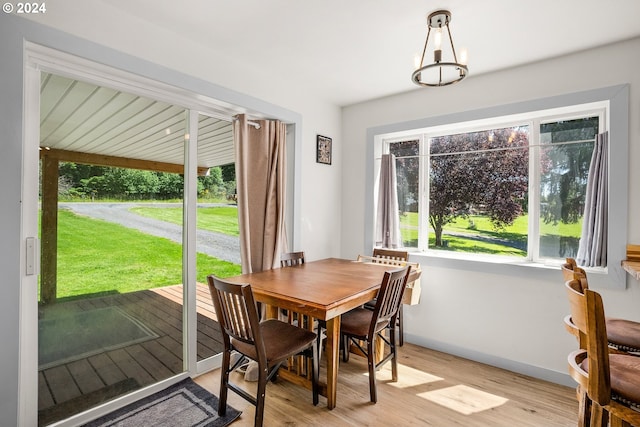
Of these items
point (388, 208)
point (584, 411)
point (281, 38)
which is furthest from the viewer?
point (388, 208)

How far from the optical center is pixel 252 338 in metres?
1.76

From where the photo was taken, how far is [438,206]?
3.39 meters

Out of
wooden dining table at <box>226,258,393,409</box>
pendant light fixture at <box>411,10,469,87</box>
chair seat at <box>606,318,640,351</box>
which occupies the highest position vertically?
pendant light fixture at <box>411,10,469,87</box>

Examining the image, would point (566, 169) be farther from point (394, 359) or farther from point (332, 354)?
point (332, 354)

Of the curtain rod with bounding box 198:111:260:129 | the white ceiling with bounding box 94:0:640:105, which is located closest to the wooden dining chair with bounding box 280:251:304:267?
the curtain rod with bounding box 198:111:260:129

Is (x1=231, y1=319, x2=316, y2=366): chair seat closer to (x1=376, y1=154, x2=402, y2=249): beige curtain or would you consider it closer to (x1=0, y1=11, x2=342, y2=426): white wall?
(x1=0, y1=11, x2=342, y2=426): white wall

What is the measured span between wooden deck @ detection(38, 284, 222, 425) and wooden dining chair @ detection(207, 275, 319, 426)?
0.66 meters

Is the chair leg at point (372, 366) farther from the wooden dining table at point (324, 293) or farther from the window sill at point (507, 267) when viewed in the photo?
the window sill at point (507, 267)

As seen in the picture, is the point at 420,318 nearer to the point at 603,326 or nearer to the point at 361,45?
the point at 603,326

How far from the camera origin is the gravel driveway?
2049mm

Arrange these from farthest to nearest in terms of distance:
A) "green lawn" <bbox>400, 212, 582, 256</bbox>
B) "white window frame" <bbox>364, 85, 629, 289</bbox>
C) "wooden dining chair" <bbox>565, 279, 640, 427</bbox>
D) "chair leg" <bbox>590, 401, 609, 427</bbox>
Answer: "green lawn" <bbox>400, 212, 582, 256</bbox> → "white window frame" <bbox>364, 85, 629, 289</bbox> → "chair leg" <bbox>590, 401, 609, 427</bbox> → "wooden dining chair" <bbox>565, 279, 640, 427</bbox>

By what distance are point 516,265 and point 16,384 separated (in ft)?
11.5

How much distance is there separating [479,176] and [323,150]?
1.66m

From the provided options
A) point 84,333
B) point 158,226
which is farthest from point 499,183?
point 84,333
